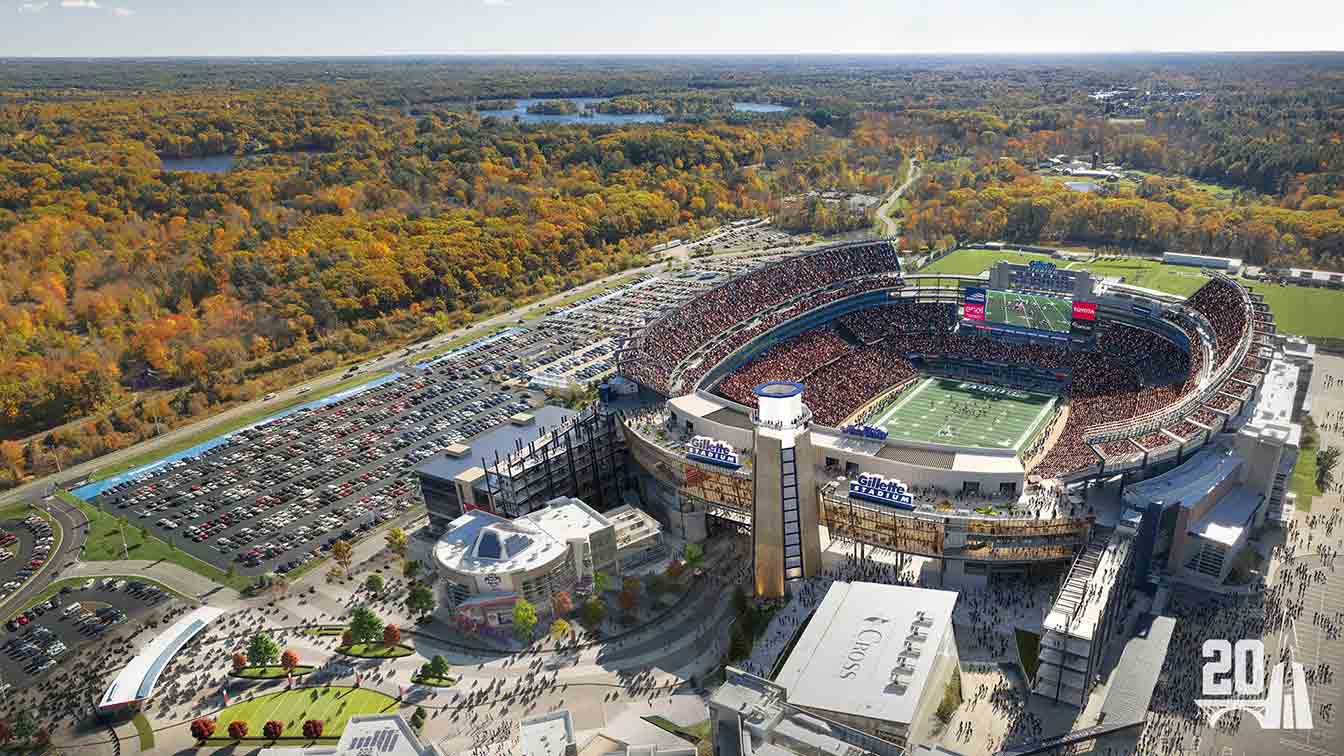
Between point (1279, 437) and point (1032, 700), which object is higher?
point (1279, 437)

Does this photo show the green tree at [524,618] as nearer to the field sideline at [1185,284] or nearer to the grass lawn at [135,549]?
the grass lawn at [135,549]

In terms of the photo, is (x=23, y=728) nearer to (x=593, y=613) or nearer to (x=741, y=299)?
(x=593, y=613)

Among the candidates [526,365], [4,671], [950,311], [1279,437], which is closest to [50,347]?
[526,365]

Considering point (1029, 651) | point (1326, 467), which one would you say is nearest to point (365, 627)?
point (1029, 651)

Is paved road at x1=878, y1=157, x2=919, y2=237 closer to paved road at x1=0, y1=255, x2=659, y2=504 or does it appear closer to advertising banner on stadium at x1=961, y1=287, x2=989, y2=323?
paved road at x1=0, y1=255, x2=659, y2=504

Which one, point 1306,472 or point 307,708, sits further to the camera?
point 1306,472

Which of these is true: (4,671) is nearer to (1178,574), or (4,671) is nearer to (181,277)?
(1178,574)
